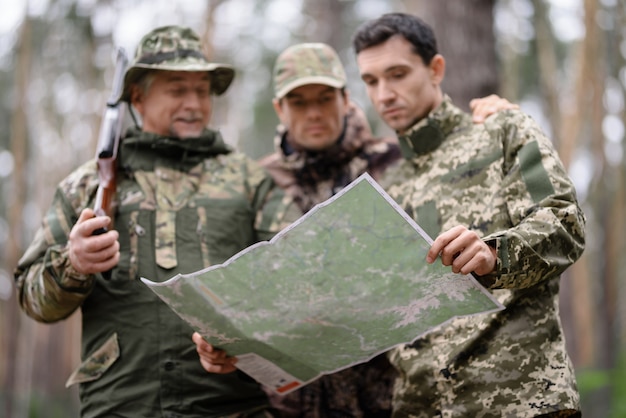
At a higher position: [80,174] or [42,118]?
[42,118]

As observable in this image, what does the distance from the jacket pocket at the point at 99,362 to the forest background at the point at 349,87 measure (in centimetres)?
163

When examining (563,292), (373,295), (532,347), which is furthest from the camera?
(563,292)

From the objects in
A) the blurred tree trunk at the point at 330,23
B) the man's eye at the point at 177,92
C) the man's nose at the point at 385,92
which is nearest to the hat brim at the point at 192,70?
the man's eye at the point at 177,92

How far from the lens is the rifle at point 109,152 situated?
3012mm

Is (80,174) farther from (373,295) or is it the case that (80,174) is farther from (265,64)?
(265,64)

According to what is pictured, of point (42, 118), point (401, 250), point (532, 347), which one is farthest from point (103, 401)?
point (42, 118)

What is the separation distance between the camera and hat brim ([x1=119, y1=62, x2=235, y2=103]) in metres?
3.34

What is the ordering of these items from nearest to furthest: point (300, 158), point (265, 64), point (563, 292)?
point (300, 158)
point (563, 292)
point (265, 64)

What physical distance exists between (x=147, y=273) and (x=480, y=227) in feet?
4.67

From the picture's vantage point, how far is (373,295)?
2.35 m

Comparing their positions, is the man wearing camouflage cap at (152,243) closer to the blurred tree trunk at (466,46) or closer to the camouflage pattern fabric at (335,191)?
the camouflage pattern fabric at (335,191)

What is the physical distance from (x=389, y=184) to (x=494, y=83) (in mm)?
2375

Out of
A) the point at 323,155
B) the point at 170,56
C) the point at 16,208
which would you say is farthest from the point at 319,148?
the point at 16,208

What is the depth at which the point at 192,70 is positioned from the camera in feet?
10.9
